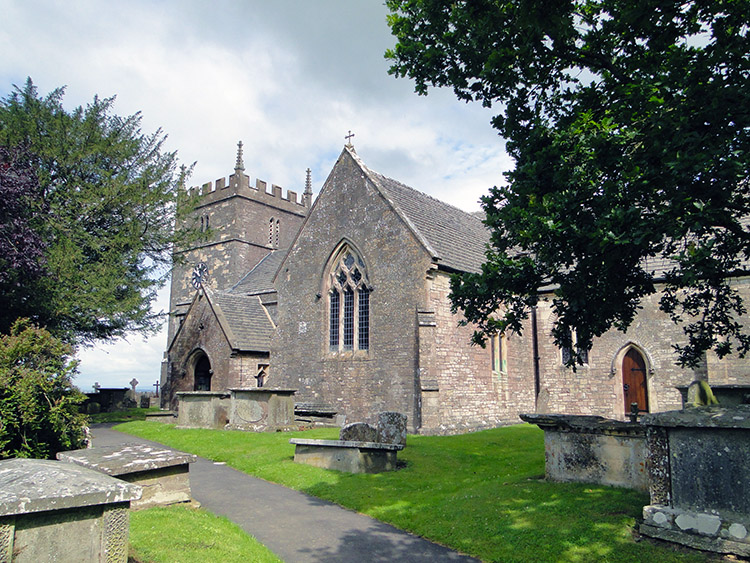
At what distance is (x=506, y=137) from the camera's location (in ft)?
31.8

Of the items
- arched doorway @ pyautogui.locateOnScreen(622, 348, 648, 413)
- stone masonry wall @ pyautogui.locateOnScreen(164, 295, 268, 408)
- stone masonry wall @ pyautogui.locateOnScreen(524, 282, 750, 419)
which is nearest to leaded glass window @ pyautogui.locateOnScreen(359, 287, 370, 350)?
stone masonry wall @ pyautogui.locateOnScreen(164, 295, 268, 408)

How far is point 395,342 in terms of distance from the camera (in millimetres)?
19406

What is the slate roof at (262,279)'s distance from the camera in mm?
30234

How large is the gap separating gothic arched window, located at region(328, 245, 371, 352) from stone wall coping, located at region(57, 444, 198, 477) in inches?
502

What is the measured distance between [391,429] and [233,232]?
→ 29709 millimetres

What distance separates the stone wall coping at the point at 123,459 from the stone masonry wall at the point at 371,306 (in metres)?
11.4

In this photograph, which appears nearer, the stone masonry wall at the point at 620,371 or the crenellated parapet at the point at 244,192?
the stone masonry wall at the point at 620,371

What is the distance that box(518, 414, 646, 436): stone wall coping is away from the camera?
806 cm

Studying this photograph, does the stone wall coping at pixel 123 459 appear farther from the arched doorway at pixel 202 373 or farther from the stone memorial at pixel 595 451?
the arched doorway at pixel 202 373

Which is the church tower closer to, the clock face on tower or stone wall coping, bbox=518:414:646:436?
the clock face on tower

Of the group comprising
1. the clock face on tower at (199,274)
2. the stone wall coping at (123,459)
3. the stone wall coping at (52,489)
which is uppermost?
the clock face on tower at (199,274)

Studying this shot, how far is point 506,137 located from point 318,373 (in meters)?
14.4

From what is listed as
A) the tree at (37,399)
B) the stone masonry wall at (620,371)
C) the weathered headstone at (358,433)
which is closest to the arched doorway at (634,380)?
the stone masonry wall at (620,371)

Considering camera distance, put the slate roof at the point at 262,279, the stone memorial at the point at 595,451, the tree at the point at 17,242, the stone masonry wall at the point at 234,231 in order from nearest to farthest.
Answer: the stone memorial at the point at 595,451
the tree at the point at 17,242
the slate roof at the point at 262,279
the stone masonry wall at the point at 234,231
